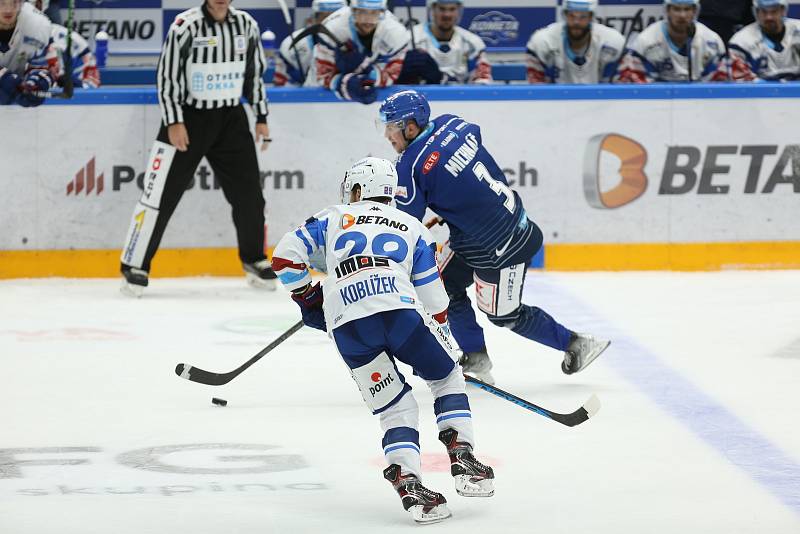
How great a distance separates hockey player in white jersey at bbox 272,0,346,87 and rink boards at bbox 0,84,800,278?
629 millimetres

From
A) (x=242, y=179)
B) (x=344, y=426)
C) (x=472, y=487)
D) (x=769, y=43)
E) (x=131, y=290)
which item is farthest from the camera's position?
(x=769, y=43)

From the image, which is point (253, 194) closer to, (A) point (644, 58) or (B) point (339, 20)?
(B) point (339, 20)

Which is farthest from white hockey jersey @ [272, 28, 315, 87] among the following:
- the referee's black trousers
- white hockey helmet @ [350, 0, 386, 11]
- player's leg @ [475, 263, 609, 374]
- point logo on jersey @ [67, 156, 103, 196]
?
player's leg @ [475, 263, 609, 374]

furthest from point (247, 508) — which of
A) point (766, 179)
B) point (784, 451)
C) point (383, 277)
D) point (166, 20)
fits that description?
point (166, 20)

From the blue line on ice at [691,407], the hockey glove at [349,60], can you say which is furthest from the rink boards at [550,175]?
the blue line on ice at [691,407]

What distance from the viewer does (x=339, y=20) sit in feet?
30.1

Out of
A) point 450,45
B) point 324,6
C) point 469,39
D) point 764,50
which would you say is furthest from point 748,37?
point 324,6

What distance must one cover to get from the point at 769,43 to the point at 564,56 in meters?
1.33

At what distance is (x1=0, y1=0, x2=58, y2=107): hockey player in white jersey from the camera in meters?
8.68

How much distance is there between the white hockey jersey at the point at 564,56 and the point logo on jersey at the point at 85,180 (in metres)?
2.79

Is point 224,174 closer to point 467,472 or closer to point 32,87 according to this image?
point 32,87

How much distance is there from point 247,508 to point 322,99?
486 cm

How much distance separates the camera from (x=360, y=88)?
8.84 metres

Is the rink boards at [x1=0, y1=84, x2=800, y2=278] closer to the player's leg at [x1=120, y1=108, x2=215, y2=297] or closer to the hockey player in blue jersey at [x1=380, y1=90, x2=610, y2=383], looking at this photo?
the player's leg at [x1=120, y1=108, x2=215, y2=297]
